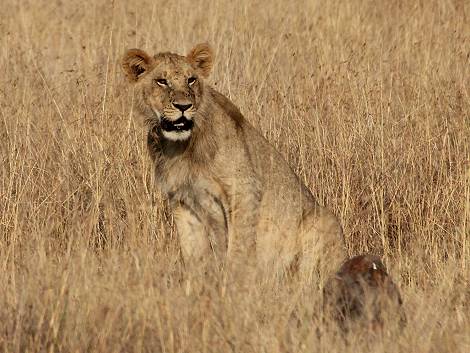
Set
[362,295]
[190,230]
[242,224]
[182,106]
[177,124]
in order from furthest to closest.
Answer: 1. [190,230]
2. [242,224]
3. [177,124]
4. [182,106]
5. [362,295]

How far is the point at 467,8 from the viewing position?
31.3 feet

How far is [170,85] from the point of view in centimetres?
557

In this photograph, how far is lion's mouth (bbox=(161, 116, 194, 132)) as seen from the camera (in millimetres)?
5512

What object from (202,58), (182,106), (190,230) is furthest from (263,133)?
(182,106)

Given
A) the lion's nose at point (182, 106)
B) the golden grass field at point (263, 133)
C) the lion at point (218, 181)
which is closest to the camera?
the golden grass field at point (263, 133)

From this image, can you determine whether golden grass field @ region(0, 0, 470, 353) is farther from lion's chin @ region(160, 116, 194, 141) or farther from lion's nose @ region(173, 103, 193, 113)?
lion's nose @ region(173, 103, 193, 113)

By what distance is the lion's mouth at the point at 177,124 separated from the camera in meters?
5.51

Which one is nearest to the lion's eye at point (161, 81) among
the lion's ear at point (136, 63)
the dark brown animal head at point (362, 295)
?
the lion's ear at point (136, 63)

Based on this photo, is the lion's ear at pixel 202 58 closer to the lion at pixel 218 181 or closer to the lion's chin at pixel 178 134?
the lion at pixel 218 181

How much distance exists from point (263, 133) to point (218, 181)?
154 cm

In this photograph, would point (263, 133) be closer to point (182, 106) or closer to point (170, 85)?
point (170, 85)

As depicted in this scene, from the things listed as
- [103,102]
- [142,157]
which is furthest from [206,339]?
[103,102]

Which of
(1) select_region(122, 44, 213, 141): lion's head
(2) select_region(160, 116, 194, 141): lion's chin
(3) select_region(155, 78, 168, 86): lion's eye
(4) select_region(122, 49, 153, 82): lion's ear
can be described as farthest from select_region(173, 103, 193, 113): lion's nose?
(4) select_region(122, 49, 153, 82): lion's ear

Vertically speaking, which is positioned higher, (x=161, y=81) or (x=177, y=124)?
(x=161, y=81)
